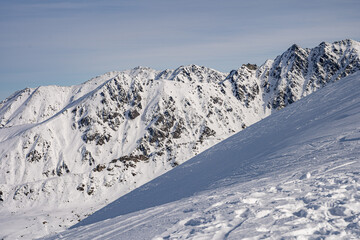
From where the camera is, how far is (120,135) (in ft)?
448

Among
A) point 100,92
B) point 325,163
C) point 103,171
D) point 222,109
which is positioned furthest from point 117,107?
point 325,163

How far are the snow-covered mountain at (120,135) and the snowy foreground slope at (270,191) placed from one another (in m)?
70.5

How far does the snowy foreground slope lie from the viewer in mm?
5770

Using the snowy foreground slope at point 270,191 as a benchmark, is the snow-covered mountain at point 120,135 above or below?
above

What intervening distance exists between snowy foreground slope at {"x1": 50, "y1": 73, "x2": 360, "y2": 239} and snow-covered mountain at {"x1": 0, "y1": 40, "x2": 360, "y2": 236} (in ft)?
231

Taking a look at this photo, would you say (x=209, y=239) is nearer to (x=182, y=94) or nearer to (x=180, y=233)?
(x=180, y=233)

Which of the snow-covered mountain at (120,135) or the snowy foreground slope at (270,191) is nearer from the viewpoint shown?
the snowy foreground slope at (270,191)

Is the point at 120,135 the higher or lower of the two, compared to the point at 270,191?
higher

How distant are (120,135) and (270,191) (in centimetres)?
13275

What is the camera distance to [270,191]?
828 cm

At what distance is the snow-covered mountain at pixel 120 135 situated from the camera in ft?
311

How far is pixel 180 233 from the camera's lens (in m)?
6.49

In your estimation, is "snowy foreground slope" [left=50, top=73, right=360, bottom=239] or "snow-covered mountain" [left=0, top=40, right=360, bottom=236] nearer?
"snowy foreground slope" [left=50, top=73, right=360, bottom=239]

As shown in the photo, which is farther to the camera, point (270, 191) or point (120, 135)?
point (120, 135)
